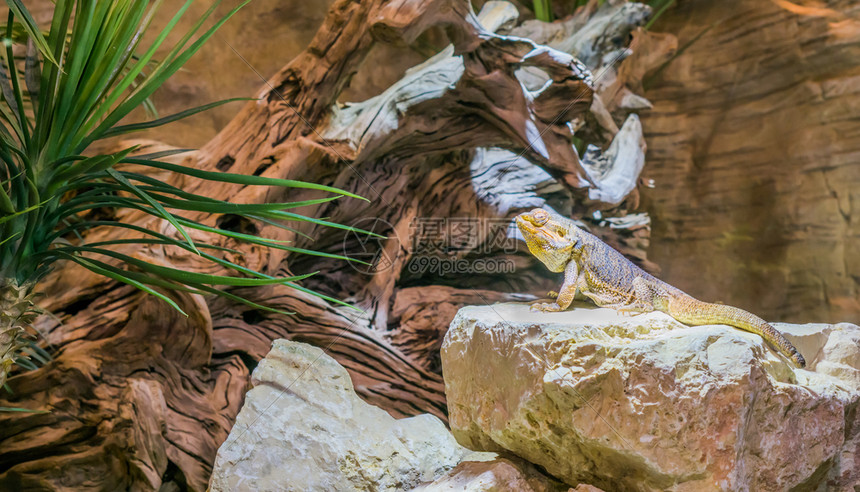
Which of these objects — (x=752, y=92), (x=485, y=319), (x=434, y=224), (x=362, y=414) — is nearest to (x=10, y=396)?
(x=362, y=414)

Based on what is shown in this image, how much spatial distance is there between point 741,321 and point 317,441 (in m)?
1.77

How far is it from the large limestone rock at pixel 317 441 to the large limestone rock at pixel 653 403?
399 mm

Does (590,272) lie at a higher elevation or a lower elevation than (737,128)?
higher

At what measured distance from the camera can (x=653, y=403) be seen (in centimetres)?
173

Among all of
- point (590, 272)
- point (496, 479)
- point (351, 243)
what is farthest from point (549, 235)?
point (351, 243)

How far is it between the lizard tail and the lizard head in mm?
561

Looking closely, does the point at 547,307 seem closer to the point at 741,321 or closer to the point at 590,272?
the point at 590,272

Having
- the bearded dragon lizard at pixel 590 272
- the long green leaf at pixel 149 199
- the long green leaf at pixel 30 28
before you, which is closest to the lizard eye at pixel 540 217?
the bearded dragon lizard at pixel 590 272

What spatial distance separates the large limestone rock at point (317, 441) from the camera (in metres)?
2.30

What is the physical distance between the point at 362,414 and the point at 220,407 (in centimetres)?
86

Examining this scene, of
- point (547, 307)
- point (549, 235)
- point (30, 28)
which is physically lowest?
point (547, 307)

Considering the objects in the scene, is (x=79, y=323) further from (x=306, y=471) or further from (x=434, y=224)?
(x=434, y=224)

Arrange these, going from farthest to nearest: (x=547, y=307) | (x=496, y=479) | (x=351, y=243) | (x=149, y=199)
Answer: (x=351, y=243)
(x=547, y=307)
(x=496, y=479)
(x=149, y=199)

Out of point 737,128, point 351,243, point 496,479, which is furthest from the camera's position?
point 737,128
